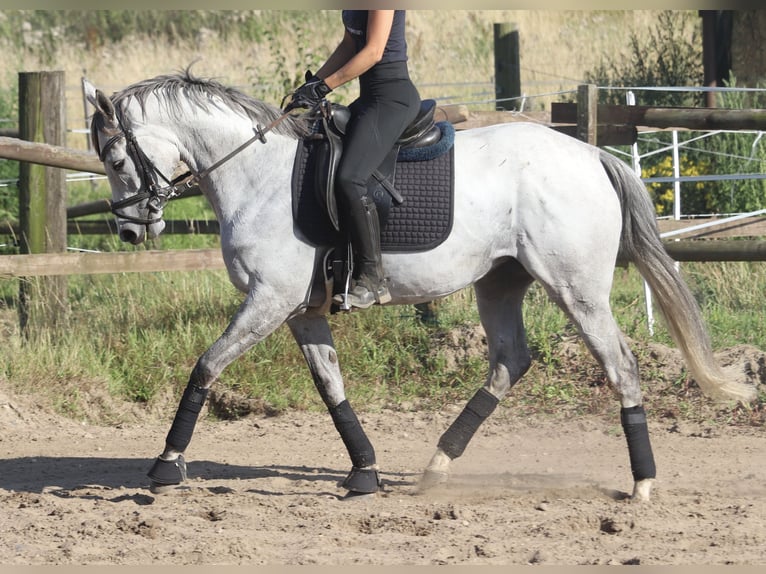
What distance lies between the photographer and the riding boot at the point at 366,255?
5051mm

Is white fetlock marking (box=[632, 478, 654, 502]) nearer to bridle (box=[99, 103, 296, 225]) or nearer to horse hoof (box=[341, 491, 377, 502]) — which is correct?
horse hoof (box=[341, 491, 377, 502])

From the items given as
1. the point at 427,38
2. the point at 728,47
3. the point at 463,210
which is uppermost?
the point at 427,38

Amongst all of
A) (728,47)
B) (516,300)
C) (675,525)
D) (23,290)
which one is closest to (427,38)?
(728,47)

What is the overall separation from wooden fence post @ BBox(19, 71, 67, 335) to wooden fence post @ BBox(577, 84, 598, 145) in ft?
12.5

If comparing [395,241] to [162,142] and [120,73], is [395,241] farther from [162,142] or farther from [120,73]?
[120,73]

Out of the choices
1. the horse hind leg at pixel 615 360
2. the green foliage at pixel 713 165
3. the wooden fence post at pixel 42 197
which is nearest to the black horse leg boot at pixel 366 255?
the horse hind leg at pixel 615 360

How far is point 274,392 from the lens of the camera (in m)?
7.36

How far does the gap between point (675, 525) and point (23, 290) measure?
510cm

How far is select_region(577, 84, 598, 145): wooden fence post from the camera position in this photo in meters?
7.58

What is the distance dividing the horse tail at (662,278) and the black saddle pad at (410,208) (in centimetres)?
93

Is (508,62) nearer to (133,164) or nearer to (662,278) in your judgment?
(662,278)

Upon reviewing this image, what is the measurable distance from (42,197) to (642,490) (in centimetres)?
484

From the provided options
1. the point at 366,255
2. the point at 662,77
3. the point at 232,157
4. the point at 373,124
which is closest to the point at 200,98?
the point at 232,157

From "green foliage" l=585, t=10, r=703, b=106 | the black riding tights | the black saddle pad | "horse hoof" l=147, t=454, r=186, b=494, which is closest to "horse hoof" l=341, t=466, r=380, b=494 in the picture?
"horse hoof" l=147, t=454, r=186, b=494
